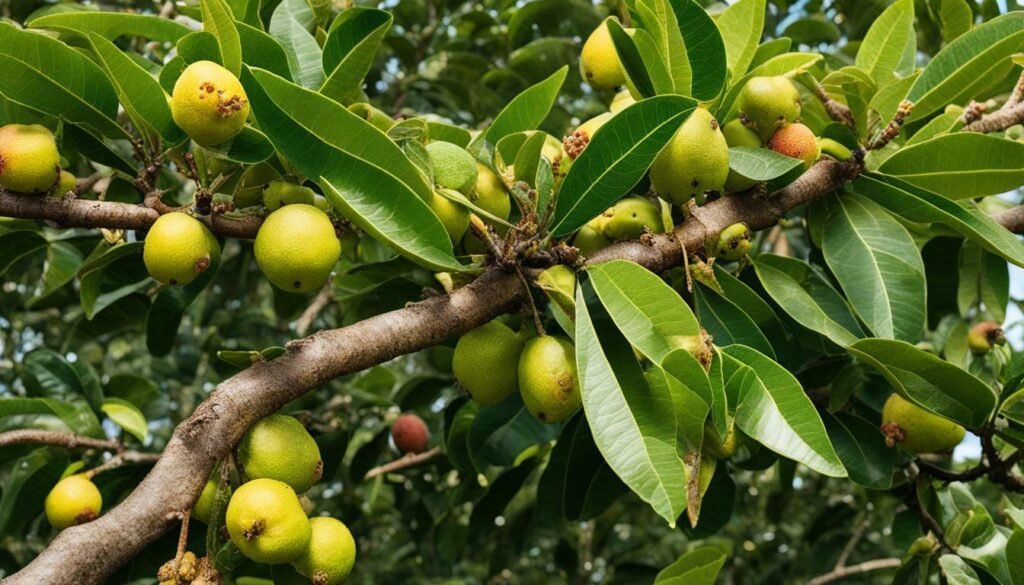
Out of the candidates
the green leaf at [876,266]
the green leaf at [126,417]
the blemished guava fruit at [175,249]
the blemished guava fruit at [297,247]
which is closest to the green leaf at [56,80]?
the blemished guava fruit at [175,249]

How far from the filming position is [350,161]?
4.13 feet

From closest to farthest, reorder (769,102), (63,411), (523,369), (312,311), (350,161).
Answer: (350,161) < (523,369) < (769,102) < (63,411) < (312,311)

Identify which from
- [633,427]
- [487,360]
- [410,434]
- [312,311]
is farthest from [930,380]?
[312,311]

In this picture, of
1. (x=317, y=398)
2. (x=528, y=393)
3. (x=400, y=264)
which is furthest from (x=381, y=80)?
(x=528, y=393)

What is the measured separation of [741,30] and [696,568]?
3.10 feet

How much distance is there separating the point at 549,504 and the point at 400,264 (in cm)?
64

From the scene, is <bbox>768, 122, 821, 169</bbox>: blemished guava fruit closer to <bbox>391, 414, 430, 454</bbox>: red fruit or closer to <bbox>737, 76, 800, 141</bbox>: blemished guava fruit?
<bbox>737, 76, 800, 141</bbox>: blemished guava fruit

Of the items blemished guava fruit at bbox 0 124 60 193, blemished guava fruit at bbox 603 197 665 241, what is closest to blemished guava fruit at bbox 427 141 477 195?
blemished guava fruit at bbox 603 197 665 241

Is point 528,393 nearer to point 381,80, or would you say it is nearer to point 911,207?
point 911,207

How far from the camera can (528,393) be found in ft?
4.47

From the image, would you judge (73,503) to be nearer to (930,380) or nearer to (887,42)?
(930,380)

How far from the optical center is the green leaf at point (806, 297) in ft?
5.09

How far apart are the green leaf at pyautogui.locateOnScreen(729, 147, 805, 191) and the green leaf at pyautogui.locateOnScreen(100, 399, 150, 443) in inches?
53.5

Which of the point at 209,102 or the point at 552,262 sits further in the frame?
the point at 552,262
